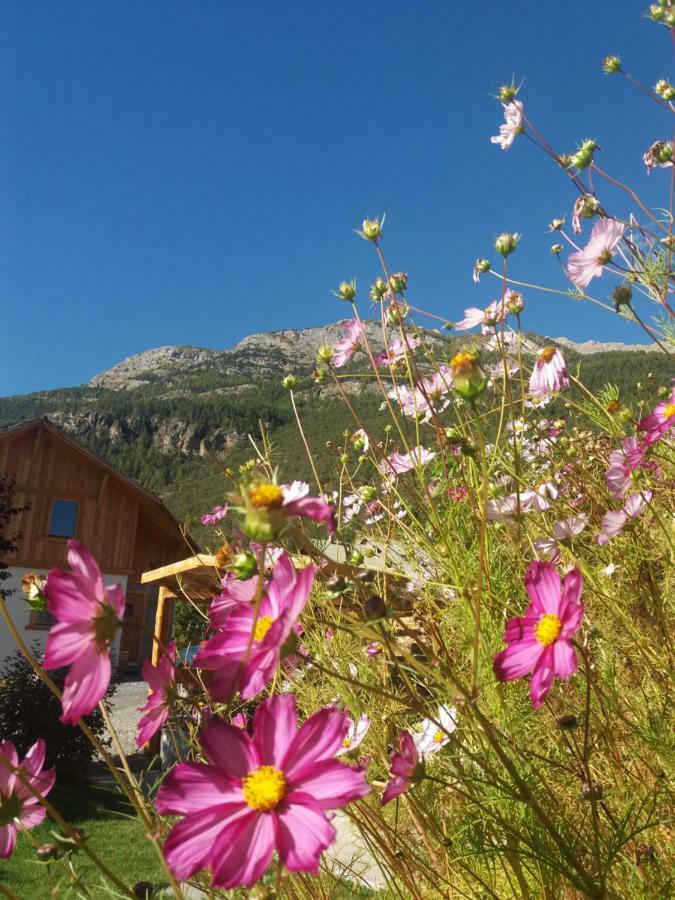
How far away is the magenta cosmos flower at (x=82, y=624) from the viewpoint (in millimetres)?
472

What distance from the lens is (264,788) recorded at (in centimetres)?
46

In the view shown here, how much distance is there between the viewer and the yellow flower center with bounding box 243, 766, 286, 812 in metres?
0.46

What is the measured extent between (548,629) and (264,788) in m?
0.32

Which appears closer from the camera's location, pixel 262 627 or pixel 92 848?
pixel 262 627

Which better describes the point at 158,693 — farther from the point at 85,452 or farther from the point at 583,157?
the point at 85,452

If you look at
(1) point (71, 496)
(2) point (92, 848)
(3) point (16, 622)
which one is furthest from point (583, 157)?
Result: (1) point (71, 496)

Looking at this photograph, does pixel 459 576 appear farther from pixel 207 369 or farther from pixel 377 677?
pixel 207 369

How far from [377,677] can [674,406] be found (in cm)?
85

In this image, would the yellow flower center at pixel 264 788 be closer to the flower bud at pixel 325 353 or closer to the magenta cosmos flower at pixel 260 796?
the magenta cosmos flower at pixel 260 796

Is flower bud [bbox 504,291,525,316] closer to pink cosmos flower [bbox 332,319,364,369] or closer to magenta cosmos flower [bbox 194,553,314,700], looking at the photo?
pink cosmos flower [bbox 332,319,364,369]

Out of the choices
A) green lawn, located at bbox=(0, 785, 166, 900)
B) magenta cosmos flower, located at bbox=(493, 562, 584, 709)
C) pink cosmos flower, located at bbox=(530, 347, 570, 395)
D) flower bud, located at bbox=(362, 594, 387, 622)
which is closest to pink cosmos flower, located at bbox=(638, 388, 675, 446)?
pink cosmos flower, located at bbox=(530, 347, 570, 395)

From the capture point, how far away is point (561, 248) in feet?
6.71

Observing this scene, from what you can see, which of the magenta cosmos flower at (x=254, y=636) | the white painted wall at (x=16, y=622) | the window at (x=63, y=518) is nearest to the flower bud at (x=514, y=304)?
the magenta cosmos flower at (x=254, y=636)

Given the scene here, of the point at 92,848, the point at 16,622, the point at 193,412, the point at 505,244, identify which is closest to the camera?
the point at 505,244
